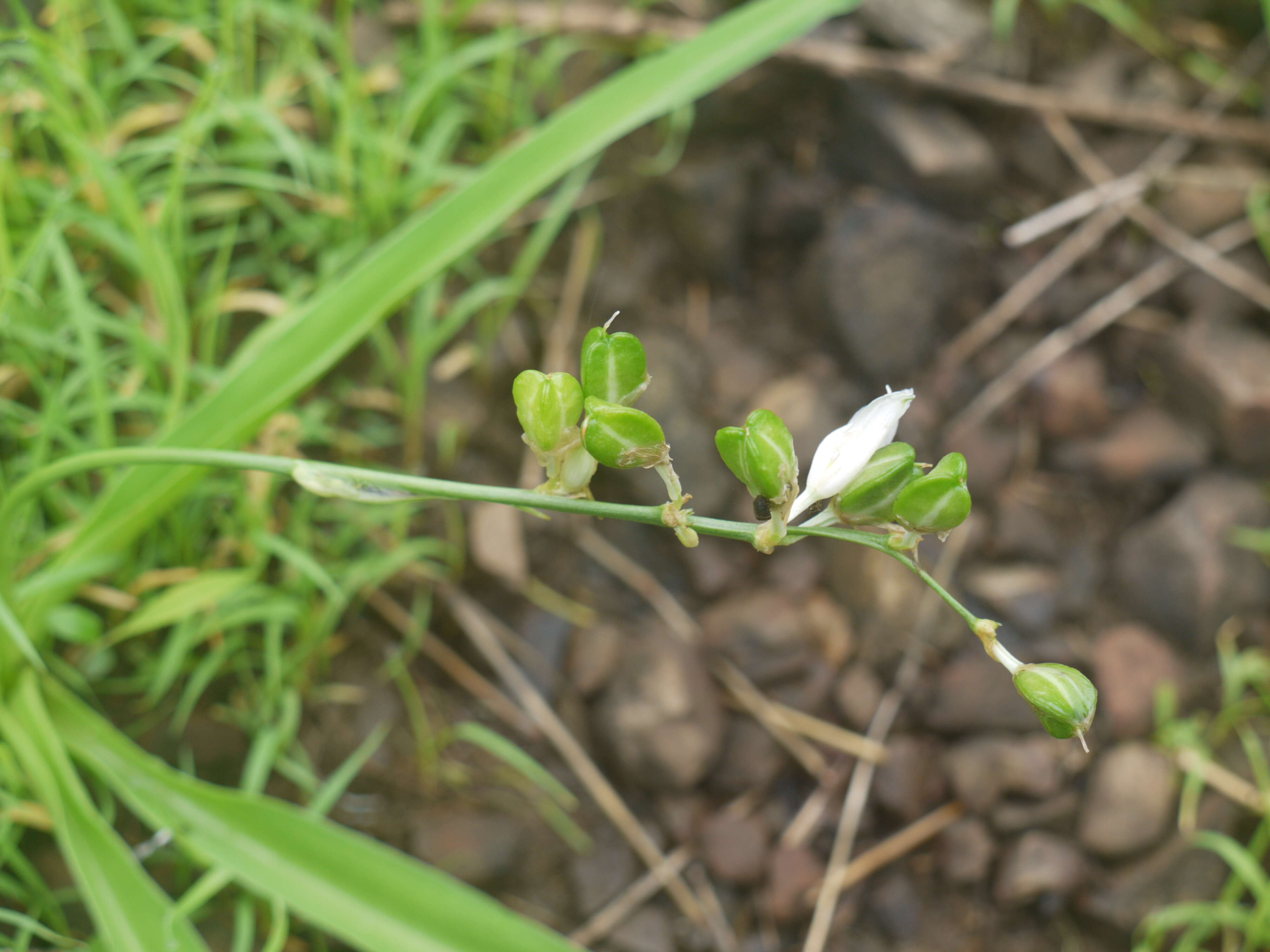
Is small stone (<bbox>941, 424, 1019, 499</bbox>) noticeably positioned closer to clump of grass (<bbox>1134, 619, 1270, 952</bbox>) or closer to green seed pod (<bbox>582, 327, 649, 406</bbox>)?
clump of grass (<bbox>1134, 619, 1270, 952</bbox>)

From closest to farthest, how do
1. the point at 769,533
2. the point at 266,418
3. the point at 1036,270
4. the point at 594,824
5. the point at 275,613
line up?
1. the point at 769,533
2. the point at 266,418
3. the point at 275,613
4. the point at 594,824
5. the point at 1036,270

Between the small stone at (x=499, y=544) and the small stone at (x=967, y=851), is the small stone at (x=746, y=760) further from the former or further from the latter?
the small stone at (x=499, y=544)

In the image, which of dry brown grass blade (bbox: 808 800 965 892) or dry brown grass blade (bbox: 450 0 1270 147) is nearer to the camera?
dry brown grass blade (bbox: 808 800 965 892)

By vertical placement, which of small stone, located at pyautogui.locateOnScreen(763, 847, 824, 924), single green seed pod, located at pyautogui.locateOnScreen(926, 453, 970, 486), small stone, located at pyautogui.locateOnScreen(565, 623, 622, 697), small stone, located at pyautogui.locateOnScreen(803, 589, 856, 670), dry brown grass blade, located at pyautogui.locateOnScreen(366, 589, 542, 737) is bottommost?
small stone, located at pyautogui.locateOnScreen(763, 847, 824, 924)

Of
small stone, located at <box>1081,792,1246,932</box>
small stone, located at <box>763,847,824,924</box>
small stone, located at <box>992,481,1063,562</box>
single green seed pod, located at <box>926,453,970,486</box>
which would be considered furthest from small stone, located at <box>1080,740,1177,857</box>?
single green seed pod, located at <box>926,453,970,486</box>

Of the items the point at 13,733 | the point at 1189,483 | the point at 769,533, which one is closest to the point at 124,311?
the point at 13,733

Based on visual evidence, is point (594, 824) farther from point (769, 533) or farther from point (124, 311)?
point (124, 311)

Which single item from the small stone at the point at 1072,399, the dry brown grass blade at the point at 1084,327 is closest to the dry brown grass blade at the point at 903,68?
the dry brown grass blade at the point at 1084,327

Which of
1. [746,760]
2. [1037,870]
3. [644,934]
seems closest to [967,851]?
[1037,870]
